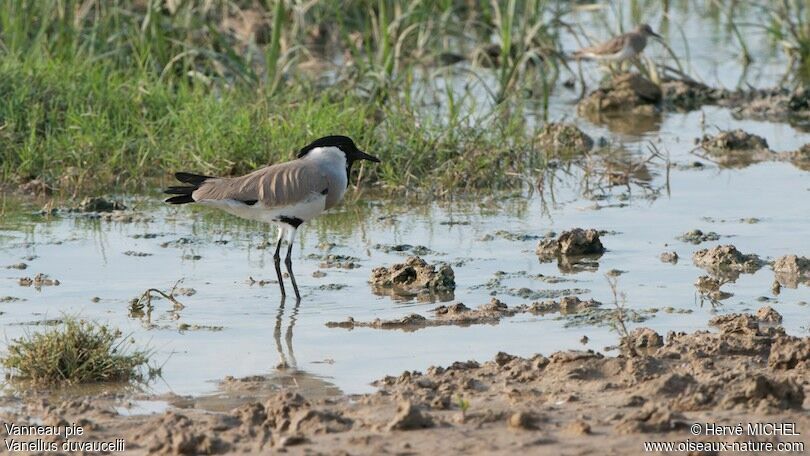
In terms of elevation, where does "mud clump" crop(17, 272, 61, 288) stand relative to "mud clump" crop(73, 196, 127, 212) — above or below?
below

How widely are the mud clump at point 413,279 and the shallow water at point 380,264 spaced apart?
0.09 metres

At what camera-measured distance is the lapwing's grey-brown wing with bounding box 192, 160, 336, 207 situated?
7.83 metres

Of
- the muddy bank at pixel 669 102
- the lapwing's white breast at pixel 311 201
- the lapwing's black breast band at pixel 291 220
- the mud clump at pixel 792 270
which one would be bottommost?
the mud clump at pixel 792 270

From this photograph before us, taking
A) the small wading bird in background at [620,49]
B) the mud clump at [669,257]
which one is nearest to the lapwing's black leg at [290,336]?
the mud clump at [669,257]

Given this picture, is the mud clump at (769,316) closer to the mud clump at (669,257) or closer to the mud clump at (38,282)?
the mud clump at (669,257)

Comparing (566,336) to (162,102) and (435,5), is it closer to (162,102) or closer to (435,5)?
(162,102)

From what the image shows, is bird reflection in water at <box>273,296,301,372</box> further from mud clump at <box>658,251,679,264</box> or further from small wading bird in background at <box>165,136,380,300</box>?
mud clump at <box>658,251,679,264</box>

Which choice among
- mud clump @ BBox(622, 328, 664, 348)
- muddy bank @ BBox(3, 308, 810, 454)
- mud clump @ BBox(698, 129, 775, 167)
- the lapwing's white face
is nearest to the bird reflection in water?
muddy bank @ BBox(3, 308, 810, 454)

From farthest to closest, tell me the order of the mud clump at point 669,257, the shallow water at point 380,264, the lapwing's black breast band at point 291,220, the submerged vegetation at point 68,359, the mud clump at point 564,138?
the mud clump at point 564,138, the mud clump at point 669,257, the lapwing's black breast band at point 291,220, the shallow water at point 380,264, the submerged vegetation at point 68,359

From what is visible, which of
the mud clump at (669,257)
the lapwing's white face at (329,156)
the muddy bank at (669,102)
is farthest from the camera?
the muddy bank at (669,102)

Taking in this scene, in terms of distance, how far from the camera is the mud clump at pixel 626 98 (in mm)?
13039

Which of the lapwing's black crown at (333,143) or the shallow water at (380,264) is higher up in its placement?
the lapwing's black crown at (333,143)

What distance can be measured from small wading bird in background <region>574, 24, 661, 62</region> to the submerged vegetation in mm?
7980

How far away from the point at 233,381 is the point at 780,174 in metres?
5.83
